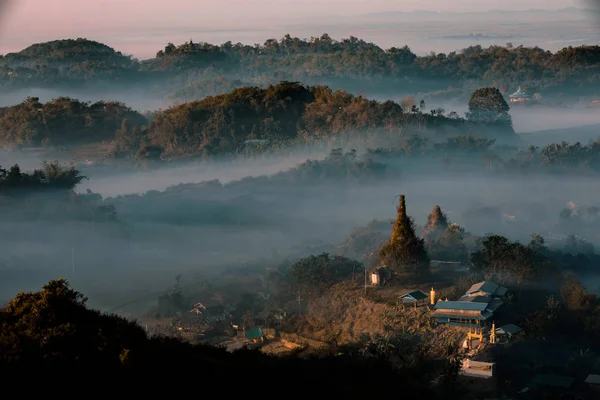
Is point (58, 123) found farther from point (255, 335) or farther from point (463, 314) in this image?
point (463, 314)

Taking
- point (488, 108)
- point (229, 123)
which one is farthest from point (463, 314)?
point (488, 108)

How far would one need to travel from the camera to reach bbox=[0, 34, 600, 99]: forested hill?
344 feet

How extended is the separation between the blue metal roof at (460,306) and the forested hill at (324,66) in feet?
270

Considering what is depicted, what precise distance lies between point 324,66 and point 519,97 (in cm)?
2642

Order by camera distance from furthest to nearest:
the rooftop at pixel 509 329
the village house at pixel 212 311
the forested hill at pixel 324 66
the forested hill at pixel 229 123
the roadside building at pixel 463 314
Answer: the forested hill at pixel 324 66 < the forested hill at pixel 229 123 < the village house at pixel 212 311 < the roadside building at pixel 463 314 < the rooftop at pixel 509 329

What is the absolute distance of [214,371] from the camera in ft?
52.0

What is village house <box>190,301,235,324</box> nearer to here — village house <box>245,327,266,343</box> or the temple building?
village house <box>245,327,266,343</box>

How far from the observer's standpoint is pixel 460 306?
2541 cm

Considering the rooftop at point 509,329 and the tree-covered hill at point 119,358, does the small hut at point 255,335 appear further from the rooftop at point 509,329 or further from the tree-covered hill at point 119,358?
the tree-covered hill at point 119,358

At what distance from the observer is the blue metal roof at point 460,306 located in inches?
987

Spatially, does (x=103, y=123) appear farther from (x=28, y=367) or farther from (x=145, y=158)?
(x=28, y=367)

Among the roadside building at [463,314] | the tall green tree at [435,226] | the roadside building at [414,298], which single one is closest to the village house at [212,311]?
the roadside building at [414,298]

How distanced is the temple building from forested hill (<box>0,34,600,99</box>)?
2509 millimetres

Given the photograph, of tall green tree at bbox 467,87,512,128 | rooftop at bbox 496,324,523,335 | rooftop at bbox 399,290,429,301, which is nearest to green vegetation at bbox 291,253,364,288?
rooftop at bbox 399,290,429,301
